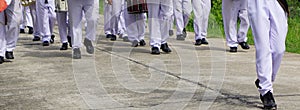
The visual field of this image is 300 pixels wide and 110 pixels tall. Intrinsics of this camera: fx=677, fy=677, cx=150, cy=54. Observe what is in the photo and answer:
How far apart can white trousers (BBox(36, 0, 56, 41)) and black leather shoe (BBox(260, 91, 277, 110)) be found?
6565 mm

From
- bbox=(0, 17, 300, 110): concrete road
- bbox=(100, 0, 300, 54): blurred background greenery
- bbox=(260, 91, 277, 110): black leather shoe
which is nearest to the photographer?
bbox=(260, 91, 277, 110): black leather shoe

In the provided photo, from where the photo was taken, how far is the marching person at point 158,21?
34.6 feet

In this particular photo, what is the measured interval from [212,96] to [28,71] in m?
3.02

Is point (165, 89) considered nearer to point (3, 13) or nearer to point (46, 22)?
point (3, 13)

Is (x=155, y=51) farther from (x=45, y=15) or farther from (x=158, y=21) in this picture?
(x=45, y=15)

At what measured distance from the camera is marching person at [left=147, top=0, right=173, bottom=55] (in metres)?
10.5

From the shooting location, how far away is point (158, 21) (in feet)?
35.0

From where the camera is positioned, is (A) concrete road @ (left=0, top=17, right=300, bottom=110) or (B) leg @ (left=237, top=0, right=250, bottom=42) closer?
(A) concrete road @ (left=0, top=17, right=300, bottom=110)

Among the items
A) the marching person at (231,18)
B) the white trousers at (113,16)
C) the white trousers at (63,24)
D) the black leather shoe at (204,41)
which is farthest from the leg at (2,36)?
the black leather shoe at (204,41)

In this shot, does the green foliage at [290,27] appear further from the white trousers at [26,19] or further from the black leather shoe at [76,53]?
the white trousers at [26,19]

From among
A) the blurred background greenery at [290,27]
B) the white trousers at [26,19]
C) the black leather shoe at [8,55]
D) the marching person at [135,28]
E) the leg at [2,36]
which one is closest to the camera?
the leg at [2,36]

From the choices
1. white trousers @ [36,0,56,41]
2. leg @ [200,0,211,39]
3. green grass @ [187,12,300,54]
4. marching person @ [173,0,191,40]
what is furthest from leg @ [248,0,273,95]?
marching person @ [173,0,191,40]

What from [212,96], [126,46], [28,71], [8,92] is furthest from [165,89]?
[126,46]

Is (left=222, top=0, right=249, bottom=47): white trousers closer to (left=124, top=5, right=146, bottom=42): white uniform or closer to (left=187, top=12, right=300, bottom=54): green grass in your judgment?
(left=187, top=12, right=300, bottom=54): green grass
